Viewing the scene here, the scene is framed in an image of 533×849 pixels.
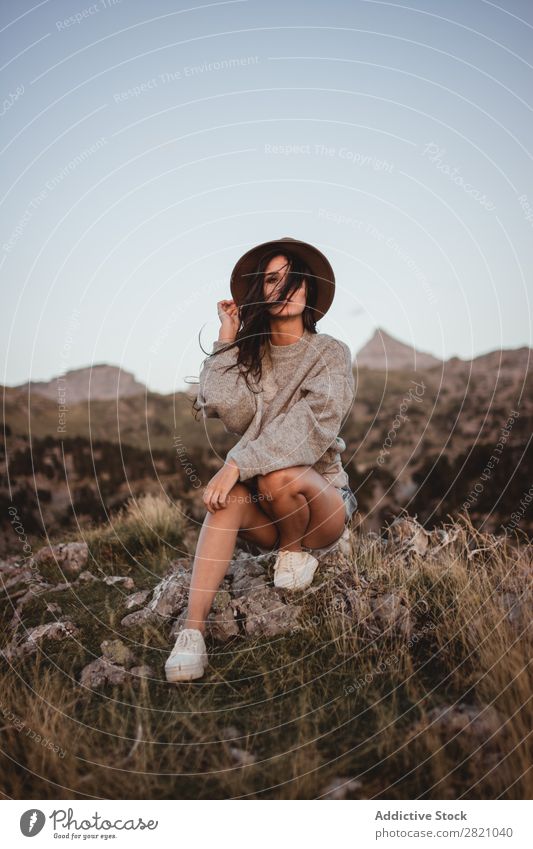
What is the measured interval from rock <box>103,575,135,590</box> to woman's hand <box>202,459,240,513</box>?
1.54 metres

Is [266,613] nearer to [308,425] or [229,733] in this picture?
[229,733]

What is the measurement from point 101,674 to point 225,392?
5.95 feet

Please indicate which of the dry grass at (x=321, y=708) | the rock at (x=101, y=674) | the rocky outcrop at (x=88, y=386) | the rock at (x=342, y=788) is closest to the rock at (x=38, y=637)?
the dry grass at (x=321, y=708)

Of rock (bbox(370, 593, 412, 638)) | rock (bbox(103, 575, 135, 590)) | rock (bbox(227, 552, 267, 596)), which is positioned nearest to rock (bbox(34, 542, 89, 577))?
rock (bbox(103, 575, 135, 590))

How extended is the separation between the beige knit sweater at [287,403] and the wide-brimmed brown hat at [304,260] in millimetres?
298

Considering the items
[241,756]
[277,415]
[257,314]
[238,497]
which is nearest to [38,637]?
[238,497]

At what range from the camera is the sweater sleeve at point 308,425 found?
3.19 metres

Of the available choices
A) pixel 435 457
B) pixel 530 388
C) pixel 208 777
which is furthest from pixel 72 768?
pixel 530 388

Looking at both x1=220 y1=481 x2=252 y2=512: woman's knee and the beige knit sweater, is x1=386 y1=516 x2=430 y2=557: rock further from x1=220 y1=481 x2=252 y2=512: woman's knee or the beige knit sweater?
x1=220 y1=481 x2=252 y2=512: woman's knee

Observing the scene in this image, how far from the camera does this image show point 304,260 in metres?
3.66

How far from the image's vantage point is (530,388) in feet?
47.3

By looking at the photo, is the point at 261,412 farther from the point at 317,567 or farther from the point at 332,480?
the point at 317,567

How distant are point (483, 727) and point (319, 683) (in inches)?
32.6

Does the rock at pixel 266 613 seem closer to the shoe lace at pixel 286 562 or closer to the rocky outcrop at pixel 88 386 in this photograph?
the shoe lace at pixel 286 562
